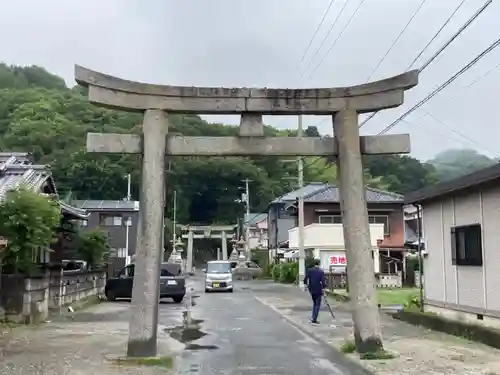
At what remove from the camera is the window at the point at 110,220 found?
185ft

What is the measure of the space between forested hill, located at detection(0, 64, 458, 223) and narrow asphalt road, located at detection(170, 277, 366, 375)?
1737 cm

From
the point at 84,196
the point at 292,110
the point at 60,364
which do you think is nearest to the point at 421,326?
the point at 292,110

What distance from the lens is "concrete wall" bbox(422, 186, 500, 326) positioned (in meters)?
13.2

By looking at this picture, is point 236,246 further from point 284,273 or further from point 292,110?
point 292,110

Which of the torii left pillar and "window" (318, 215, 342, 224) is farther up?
"window" (318, 215, 342, 224)

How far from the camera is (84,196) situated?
226 ft

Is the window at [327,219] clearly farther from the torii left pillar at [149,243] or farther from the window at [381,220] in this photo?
the torii left pillar at [149,243]

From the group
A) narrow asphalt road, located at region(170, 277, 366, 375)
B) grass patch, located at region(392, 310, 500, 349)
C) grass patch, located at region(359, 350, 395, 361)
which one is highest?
grass patch, located at region(392, 310, 500, 349)

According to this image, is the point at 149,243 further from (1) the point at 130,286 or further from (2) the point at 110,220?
(2) the point at 110,220

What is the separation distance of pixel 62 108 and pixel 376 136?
157 feet

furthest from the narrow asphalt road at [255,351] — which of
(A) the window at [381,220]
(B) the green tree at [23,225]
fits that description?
(A) the window at [381,220]

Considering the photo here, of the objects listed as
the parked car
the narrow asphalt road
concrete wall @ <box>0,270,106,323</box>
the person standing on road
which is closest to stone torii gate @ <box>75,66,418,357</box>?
the narrow asphalt road

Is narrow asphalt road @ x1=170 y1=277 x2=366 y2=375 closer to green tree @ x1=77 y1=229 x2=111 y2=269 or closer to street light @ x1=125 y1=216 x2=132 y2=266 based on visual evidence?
green tree @ x1=77 y1=229 x2=111 y2=269

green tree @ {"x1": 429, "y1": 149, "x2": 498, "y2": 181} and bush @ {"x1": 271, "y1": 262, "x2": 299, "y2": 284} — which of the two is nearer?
green tree @ {"x1": 429, "y1": 149, "x2": 498, "y2": 181}
